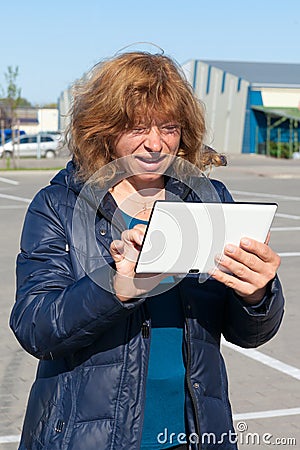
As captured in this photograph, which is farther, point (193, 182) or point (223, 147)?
point (223, 147)

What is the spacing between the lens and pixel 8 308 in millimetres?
9195

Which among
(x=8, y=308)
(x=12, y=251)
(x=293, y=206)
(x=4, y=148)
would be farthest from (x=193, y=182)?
(x=4, y=148)

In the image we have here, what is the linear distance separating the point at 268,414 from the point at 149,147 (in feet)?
12.5

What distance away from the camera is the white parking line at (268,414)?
231 inches

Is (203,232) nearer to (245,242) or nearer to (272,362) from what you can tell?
(245,242)

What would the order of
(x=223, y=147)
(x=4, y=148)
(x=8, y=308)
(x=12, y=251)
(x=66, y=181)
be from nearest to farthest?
1. (x=66, y=181)
2. (x=8, y=308)
3. (x=12, y=251)
4. (x=4, y=148)
5. (x=223, y=147)

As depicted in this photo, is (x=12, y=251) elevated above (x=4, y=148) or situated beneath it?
elevated above

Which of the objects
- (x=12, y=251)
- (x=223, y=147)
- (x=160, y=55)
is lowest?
(x=223, y=147)

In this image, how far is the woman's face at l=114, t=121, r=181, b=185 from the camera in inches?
99.7

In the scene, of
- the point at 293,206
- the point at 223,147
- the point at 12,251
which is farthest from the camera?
the point at 223,147

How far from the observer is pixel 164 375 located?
2461 millimetres

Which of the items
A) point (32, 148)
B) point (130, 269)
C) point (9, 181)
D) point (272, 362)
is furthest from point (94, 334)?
point (32, 148)

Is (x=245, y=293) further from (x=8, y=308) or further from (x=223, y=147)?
(x=223, y=147)

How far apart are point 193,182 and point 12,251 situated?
35.2ft
